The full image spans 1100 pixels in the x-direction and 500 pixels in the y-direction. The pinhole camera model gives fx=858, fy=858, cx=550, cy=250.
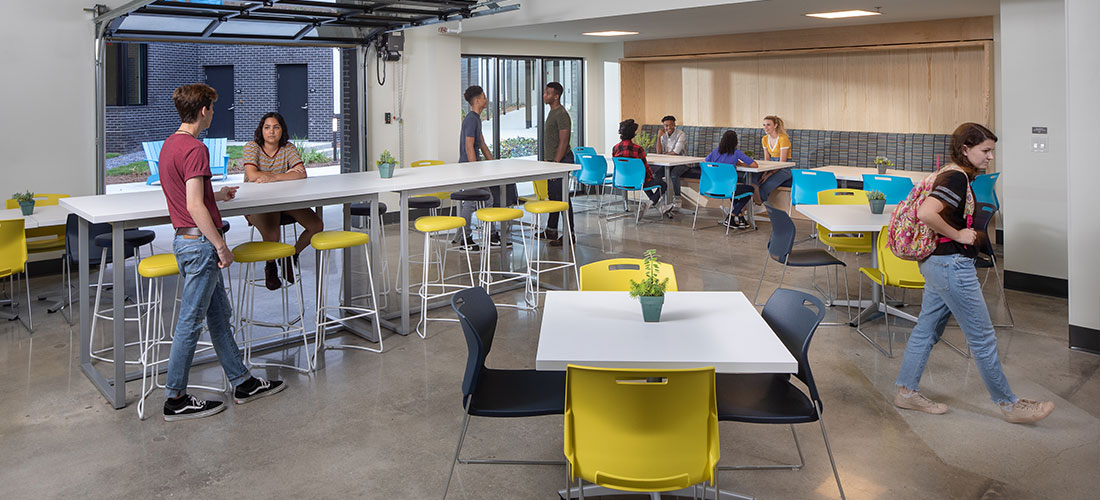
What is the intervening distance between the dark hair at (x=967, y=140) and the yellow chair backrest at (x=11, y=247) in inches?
227

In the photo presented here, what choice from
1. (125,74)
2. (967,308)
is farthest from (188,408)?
(125,74)

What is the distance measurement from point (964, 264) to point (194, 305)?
152 inches

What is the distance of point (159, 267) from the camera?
177 inches

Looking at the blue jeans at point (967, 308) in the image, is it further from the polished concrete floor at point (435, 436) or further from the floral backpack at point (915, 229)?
the polished concrete floor at point (435, 436)

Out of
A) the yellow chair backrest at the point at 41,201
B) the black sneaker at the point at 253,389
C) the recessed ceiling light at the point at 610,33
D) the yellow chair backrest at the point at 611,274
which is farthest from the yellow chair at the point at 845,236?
the yellow chair backrest at the point at 41,201

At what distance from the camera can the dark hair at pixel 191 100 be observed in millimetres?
4258

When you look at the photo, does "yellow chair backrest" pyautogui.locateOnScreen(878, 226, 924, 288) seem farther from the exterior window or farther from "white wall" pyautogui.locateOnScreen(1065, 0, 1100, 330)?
the exterior window

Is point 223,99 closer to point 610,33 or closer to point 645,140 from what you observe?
point 610,33

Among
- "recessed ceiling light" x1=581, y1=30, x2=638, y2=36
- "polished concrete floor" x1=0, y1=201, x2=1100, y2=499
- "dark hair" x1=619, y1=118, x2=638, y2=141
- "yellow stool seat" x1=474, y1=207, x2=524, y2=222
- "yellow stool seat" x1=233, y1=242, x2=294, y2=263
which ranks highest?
"recessed ceiling light" x1=581, y1=30, x2=638, y2=36

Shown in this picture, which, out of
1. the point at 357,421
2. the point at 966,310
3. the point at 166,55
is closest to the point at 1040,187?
the point at 966,310

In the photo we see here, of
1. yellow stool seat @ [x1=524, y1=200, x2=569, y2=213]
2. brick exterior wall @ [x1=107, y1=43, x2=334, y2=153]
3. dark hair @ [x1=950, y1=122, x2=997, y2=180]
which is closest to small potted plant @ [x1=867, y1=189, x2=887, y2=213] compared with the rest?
dark hair @ [x1=950, y1=122, x2=997, y2=180]

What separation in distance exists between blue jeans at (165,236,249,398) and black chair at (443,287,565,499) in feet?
5.00

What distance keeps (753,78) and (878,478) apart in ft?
30.4

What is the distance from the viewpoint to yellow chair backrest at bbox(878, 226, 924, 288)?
5.41m
